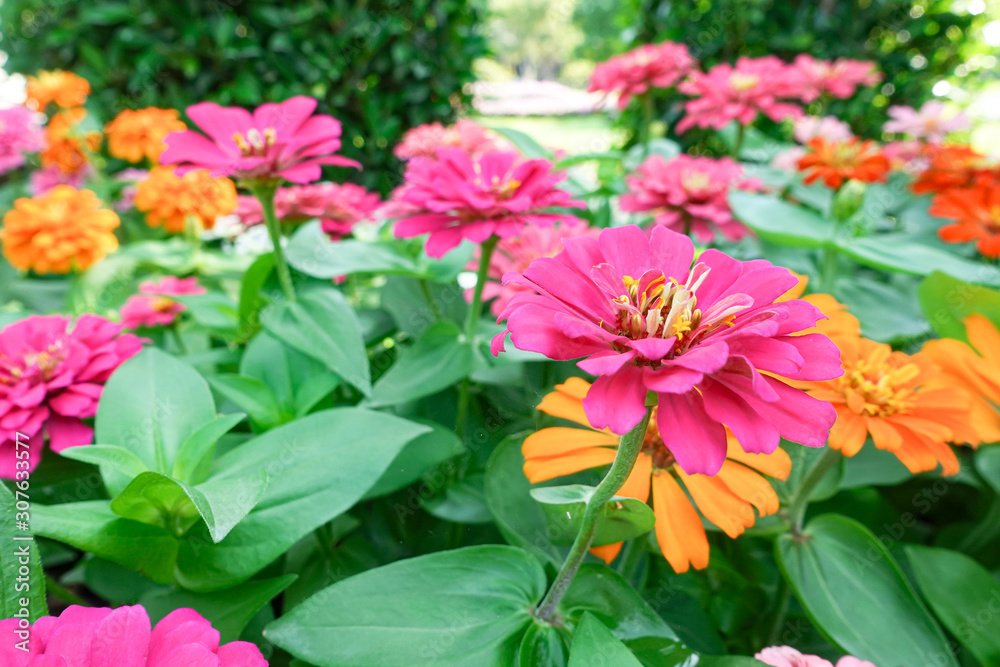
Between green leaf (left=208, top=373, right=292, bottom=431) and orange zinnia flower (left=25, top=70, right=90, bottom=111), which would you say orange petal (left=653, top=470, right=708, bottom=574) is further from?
orange zinnia flower (left=25, top=70, right=90, bottom=111)

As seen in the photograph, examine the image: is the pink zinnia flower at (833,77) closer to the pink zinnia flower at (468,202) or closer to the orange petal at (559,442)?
the pink zinnia flower at (468,202)

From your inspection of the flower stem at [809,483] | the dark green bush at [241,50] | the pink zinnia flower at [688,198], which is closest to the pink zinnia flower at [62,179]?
the dark green bush at [241,50]

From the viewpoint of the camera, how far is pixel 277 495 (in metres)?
0.55

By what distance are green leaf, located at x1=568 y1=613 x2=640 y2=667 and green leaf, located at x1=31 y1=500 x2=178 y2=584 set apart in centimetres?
38

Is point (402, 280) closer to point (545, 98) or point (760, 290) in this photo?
point (760, 290)

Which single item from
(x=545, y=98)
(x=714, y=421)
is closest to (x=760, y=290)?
(x=714, y=421)

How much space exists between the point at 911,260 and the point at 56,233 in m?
1.46

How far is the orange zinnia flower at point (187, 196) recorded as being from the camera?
1.21 metres

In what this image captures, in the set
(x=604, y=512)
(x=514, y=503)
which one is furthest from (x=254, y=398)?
(x=604, y=512)

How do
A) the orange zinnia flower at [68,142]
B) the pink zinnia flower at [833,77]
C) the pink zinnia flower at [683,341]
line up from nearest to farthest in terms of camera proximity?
the pink zinnia flower at [683,341]
the pink zinnia flower at [833,77]
the orange zinnia flower at [68,142]

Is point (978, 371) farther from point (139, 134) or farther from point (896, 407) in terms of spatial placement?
point (139, 134)

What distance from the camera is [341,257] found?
78cm

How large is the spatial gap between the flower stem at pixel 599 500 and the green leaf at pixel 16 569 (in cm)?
38

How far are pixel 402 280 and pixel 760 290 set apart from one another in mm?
655
